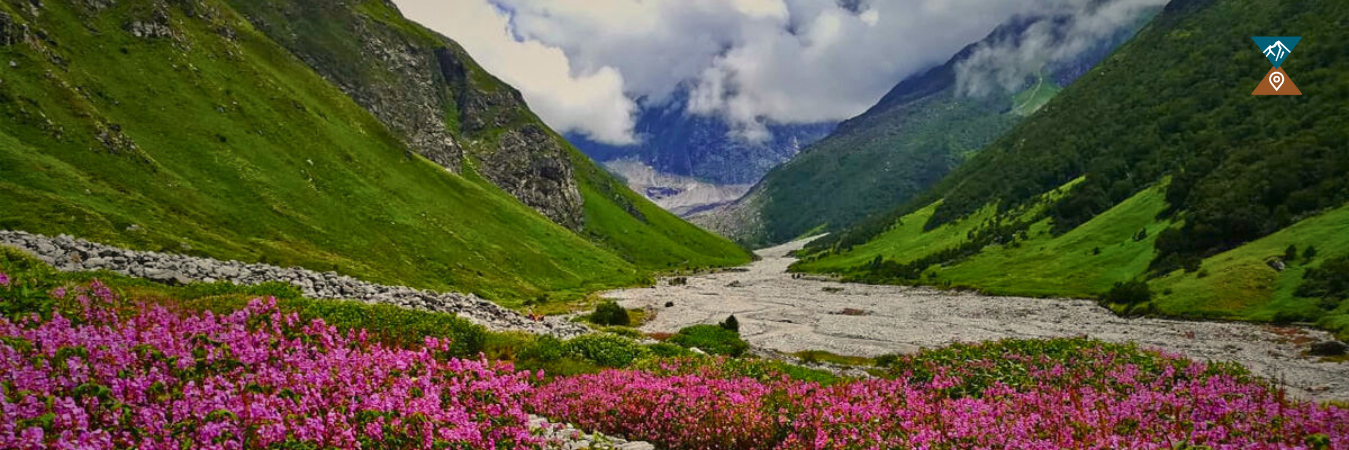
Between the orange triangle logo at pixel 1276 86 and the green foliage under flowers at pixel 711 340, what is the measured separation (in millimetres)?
179579

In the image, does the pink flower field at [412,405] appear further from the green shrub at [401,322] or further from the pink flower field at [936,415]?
the green shrub at [401,322]

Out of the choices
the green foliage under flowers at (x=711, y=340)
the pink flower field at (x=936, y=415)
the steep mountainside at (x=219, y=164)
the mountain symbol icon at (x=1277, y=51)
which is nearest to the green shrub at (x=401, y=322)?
the pink flower field at (x=936, y=415)

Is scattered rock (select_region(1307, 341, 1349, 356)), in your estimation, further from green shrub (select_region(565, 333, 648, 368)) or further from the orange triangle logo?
the orange triangle logo

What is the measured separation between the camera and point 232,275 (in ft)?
120

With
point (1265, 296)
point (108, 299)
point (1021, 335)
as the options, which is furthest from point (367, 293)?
point (1265, 296)

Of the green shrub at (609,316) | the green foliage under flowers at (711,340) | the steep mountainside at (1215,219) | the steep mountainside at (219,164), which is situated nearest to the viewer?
the green foliage under flowers at (711,340)

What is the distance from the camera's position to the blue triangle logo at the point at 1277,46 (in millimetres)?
178100

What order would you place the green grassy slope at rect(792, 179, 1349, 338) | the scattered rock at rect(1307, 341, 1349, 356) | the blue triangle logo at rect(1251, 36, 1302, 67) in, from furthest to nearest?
1. the blue triangle logo at rect(1251, 36, 1302, 67)
2. the green grassy slope at rect(792, 179, 1349, 338)
3. the scattered rock at rect(1307, 341, 1349, 356)

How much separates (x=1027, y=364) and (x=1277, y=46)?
235227 millimetres

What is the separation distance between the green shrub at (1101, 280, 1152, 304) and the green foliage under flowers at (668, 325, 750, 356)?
63.7 metres

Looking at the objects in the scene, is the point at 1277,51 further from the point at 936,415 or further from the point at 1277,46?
the point at 936,415

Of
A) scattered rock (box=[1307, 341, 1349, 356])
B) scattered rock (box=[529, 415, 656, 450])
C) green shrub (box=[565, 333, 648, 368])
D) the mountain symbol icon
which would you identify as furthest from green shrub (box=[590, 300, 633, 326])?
the mountain symbol icon

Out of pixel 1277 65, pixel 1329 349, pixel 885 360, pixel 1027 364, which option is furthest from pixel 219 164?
pixel 1277 65

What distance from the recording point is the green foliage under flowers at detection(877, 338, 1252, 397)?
66.2ft
